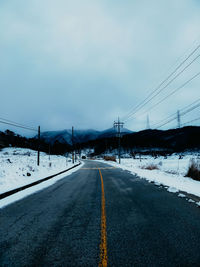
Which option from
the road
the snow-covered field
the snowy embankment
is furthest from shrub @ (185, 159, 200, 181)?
the snow-covered field

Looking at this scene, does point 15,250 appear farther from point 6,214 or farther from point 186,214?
point 186,214

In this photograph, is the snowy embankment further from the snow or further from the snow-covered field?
the snow-covered field

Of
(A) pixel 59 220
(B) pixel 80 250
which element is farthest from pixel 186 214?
(A) pixel 59 220

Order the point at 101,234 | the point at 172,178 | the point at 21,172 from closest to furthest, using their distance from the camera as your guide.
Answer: the point at 101,234
the point at 172,178
the point at 21,172

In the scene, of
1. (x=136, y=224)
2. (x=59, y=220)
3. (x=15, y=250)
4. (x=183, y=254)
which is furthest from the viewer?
(x=59, y=220)

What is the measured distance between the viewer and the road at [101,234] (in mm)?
2258

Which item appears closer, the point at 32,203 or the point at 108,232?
the point at 108,232

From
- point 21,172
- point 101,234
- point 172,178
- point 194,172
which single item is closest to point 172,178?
point 172,178

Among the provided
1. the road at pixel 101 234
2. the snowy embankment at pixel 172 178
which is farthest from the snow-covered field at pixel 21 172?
the snowy embankment at pixel 172 178

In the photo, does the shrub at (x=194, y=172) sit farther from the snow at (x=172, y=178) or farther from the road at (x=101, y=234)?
the road at (x=101, y=234)

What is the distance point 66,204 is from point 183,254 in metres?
3.79

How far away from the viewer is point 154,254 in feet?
7.68

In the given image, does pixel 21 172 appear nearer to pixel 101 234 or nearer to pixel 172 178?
pixel 101 234

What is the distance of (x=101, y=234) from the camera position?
2.98 m
